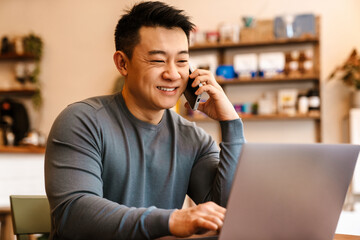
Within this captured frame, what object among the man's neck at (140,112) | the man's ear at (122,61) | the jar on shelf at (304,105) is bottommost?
the jar on shelf at (304,105)

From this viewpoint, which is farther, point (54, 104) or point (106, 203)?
point (54, 104)

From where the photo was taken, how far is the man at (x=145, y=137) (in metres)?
1.19

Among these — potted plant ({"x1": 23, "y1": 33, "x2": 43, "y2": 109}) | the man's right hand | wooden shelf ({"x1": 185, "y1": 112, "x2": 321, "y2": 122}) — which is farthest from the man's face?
potted plant ({"x1": 23, "y1": 33, "x2": 43, "y2": 109})

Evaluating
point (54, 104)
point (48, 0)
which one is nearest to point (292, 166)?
point (54, 104)

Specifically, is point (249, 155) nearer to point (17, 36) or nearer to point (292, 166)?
point (292, 166)

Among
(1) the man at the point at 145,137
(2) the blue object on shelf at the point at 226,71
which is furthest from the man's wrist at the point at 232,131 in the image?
(2) the blue object on shelf at the point at 226,71

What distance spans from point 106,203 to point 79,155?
199 millimetres

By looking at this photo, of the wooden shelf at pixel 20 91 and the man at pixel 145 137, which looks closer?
the man at pixel 145 137

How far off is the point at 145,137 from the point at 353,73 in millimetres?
3145

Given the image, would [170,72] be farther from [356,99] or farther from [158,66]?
[356,99]

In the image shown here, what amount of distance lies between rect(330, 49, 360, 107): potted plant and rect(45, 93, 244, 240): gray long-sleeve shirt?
9.41 feet

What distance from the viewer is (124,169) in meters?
1.31

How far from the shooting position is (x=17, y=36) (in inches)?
207

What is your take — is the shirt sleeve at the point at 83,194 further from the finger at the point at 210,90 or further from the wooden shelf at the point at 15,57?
the wooden shelf at the point at 15,57
